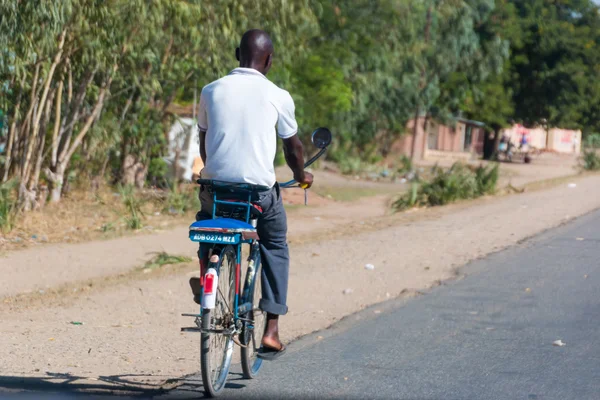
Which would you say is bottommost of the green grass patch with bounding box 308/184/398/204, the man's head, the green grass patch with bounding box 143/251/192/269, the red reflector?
the green grass patch with bounding box 308/184/398/204

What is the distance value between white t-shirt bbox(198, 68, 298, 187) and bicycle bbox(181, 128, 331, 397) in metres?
0.08

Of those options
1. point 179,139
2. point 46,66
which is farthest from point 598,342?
point 179,139

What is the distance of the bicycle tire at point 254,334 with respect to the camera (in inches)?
212

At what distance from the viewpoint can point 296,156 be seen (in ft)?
17.4

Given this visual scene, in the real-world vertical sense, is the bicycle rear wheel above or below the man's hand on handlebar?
below

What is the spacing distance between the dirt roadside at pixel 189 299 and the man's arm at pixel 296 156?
4.80 ft

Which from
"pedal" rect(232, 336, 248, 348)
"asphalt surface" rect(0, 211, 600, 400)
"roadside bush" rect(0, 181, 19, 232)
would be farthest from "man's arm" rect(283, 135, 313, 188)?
"roadside bush" rect(0, 181, 19, 232)

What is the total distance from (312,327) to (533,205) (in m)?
11.9

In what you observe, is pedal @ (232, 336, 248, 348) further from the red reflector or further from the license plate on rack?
the license plate on rack

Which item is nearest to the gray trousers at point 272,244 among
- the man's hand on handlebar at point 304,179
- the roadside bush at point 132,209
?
the man's hand on handlebar at point 304,179

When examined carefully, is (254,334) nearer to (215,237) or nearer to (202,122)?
(215,237)

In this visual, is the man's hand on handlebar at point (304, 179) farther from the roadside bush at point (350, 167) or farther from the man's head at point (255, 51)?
the roadside bush at point (350, 167)

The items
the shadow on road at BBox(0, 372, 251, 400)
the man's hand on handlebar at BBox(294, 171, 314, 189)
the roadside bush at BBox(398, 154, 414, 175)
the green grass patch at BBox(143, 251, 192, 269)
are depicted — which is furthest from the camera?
the roadside bush at BBox(398, 154, 414, 175)

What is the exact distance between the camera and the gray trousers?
17.2 ft
